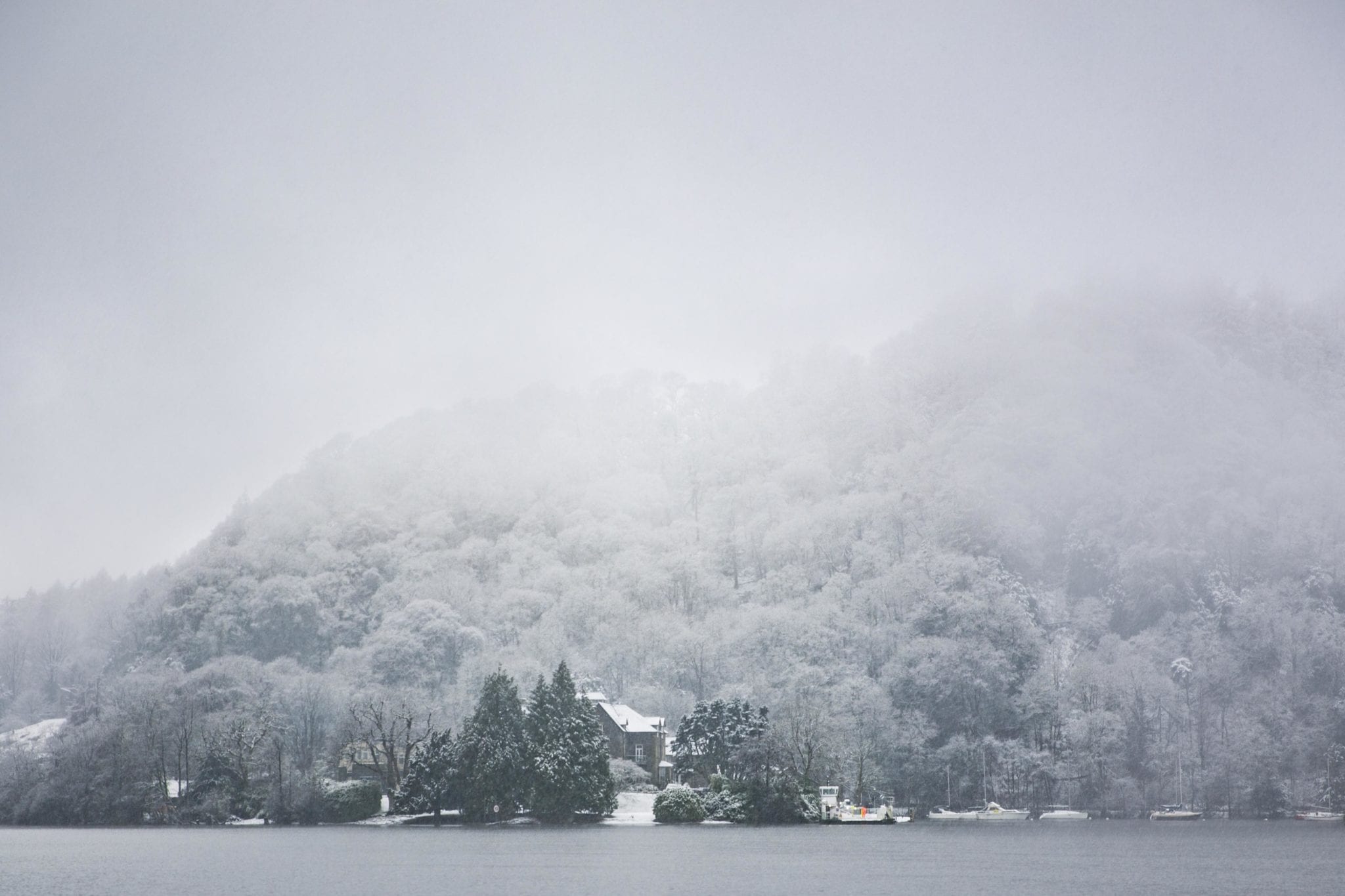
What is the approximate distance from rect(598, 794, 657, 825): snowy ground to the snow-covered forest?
13.3 meters

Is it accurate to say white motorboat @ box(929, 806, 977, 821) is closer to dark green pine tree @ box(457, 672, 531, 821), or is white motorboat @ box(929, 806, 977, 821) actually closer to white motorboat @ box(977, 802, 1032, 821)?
white motorboat @ box(977, 802, 1032, 821)

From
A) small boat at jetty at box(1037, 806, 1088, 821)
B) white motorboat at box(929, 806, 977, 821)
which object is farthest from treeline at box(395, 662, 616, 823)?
small boat at jetty at box(1037, 806, 1088, 821)

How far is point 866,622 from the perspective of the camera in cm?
14125

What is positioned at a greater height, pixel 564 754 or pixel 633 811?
pixel 564 754

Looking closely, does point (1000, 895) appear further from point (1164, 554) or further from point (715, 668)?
point (1164, 554)

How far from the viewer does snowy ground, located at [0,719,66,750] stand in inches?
4198

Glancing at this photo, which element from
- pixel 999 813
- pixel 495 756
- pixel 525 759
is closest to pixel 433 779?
pixel 495 756

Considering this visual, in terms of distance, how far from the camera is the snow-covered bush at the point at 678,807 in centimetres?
8775

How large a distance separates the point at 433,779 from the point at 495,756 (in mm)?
8719

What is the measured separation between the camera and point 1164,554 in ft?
474

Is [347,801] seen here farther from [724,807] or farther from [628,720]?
[628,720]

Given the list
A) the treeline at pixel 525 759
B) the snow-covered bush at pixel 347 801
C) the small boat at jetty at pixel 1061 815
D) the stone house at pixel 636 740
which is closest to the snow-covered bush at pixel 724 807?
the treeline at pixel 525 759

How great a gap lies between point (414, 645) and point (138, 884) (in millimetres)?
103422

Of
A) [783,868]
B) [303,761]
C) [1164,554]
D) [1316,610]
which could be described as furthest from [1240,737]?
[303,761]
